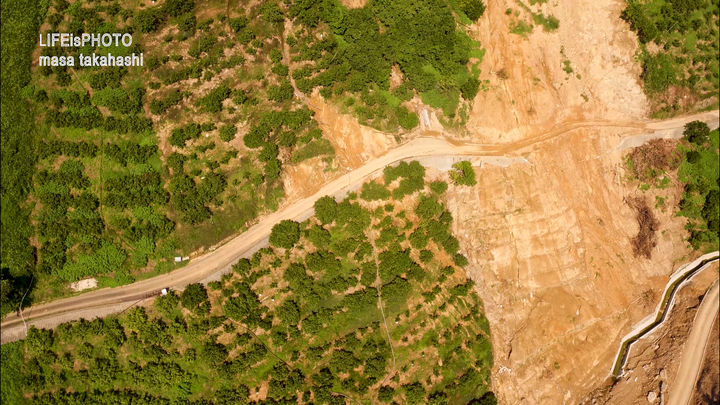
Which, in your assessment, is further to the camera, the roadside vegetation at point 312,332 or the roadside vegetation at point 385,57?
the roadside vegetation at point 385,57

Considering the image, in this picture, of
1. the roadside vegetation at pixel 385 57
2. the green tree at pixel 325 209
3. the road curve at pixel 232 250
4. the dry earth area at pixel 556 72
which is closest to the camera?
the road curve at pixel 232 250

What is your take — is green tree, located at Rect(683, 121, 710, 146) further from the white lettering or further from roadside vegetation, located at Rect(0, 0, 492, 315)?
the white lettering

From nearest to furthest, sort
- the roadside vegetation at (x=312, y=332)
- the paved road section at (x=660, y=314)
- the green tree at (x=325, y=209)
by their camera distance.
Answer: the roadside vegetation at (x=312, y=332) < the green tree at (x=325, y=209) < the paved road section at (x=660, y=314)

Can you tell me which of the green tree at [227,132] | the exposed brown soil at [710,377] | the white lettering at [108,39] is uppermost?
the white lettering at [108,39]

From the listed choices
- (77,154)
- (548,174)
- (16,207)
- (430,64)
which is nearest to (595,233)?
(548,174)

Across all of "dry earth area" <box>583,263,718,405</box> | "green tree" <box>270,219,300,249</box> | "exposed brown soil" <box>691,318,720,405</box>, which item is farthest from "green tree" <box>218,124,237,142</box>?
"exposed brown soil" <box>691,318,720,405</box>

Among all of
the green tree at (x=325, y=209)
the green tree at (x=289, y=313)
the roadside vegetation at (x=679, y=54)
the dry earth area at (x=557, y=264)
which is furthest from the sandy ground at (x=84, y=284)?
the roadside vegetation at (x=679, y=54)

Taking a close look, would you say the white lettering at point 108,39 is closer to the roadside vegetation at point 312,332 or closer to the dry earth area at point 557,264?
the roadside vegetation at point 312,332
